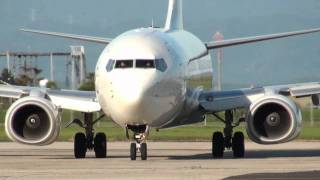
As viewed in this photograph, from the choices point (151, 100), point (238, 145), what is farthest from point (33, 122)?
point (238, 145)

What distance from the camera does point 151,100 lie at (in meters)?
33.6

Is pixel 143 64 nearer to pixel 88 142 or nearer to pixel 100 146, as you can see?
pixel 100 146

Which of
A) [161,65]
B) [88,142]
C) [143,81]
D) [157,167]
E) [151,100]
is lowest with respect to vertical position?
[157,167]

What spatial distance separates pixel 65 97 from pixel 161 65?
14.1 feet

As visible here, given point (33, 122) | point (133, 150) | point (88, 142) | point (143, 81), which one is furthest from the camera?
point (88, 142)

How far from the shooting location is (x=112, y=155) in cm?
3975

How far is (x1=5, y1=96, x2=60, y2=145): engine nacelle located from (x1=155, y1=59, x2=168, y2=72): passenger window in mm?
3976

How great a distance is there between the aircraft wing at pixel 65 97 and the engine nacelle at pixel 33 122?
630 mm

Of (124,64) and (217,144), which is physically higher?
(124,64)

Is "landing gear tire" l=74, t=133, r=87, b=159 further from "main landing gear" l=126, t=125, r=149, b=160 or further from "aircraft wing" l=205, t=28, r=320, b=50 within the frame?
"aircraft wing" l=205, t=28, r=320, b=50

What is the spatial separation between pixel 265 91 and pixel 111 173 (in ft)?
33.3

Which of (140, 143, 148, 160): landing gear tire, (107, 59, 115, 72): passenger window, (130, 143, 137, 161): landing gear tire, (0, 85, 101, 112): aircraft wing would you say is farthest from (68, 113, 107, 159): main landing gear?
(107, 59, 115, 72): passenger window

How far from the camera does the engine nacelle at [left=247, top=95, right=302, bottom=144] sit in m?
35.9

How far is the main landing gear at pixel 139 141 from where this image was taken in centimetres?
3406
